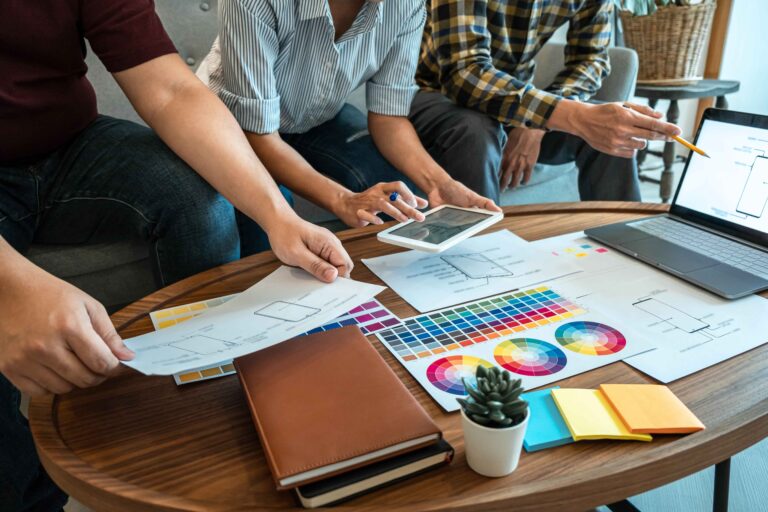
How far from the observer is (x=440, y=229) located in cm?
87

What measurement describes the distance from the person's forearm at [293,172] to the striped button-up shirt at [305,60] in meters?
0.02

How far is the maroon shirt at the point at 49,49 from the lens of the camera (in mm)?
918

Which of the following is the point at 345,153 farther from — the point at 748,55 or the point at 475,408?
the point at 748,55

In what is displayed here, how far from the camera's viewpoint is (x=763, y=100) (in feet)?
9.41

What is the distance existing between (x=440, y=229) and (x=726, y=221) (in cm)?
41

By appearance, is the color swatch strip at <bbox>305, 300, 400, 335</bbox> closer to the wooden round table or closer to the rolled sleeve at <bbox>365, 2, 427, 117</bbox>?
the wooden round table

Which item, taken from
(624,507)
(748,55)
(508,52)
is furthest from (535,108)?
(748,55)

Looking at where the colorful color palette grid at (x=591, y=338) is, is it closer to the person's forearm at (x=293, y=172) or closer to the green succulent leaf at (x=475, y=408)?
the green succulent leaf at (x=475, y=408)

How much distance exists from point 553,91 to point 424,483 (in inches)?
49.3

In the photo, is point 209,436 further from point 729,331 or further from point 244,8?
point 244,8

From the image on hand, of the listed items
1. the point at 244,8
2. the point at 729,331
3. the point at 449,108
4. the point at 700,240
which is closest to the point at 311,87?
the point at 244,8

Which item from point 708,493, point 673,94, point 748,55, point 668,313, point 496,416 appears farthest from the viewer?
point 748,55

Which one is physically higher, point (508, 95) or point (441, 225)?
point (508, 95)

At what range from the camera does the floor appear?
891mm
